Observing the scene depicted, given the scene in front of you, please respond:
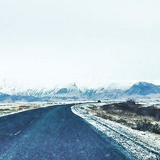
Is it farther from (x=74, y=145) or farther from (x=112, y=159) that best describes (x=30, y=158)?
(x=74, y=145)

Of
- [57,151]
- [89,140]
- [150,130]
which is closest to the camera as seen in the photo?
[57,151]

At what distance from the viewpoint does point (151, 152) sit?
47.3ft

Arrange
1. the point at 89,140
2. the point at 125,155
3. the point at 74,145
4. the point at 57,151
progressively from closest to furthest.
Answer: the point at 125,155
the point at 57,151
the point at 74,145
the point at 89,140

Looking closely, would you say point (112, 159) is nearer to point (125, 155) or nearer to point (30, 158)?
point (125, 155)

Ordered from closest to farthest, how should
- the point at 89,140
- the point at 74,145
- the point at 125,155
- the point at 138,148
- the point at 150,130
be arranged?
the point at 125,155, the point at 138,148, the point at 74,145, the point at 89,140, the point at 150,130

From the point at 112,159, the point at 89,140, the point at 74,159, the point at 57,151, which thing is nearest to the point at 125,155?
the point at 112,159

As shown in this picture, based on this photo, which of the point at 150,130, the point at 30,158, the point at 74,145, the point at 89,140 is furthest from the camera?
the point at 150,130

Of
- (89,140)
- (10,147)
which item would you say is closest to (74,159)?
(10,147)

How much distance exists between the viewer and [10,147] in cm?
1489

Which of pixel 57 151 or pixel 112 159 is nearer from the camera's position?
pixel 112 159

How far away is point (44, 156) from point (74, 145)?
3.79 meters

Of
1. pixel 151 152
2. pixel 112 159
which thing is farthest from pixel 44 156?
pixel 151 152

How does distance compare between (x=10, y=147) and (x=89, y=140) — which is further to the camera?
(x=89, y=140)

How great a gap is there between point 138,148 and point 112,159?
137 inches
